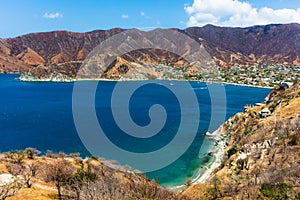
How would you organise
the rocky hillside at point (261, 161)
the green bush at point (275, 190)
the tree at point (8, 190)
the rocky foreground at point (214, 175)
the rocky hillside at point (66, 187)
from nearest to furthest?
the rocky hillside at point (66, 187) < the tree at point (8, 190) < the green bush at point (275, 190) < the rocky foreground at point (214, 175) < the rocky hillside at point (261, 161)

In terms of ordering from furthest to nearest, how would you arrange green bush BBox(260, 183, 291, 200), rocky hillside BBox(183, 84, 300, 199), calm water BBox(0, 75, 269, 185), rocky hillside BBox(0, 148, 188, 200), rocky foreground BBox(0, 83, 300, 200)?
calm water BBox(0, 75, 269, 185) < rocky hillside BBox(183, 84, 300, 199) < rocky foreground BBox(0, 83, 300, 200) < green bush BBox(260, 183, 291, 200) < rocky hillside BBox(0, 148, 188, 200)

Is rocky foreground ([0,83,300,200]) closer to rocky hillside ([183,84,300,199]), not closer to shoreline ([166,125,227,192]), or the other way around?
rocky hillside ([183,84,300,199])

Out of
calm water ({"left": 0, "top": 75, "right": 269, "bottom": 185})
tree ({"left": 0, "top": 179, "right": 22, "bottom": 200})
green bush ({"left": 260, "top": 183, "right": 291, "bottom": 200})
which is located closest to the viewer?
tree ({"left": 0, "top": 179, "right": 22, "bottom": 200})

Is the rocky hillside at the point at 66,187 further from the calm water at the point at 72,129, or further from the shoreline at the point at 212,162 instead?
the shoreline at the point at 212,162

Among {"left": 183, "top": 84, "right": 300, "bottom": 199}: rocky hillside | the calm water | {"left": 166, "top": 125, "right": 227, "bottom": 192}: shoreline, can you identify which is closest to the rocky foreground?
{"left": 183, "top": 84, "right": 300, "bottom": 199}: rocky hillside

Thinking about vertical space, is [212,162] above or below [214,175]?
below

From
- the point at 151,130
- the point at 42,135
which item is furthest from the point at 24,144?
the point at 151,130

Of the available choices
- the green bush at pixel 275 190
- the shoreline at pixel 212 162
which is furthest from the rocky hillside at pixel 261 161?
the shoreline at pixel 212 162

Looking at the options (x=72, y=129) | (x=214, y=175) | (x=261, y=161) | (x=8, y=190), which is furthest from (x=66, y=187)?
(x=72, y=129)

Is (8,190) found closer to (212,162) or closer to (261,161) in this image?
(261,161)
